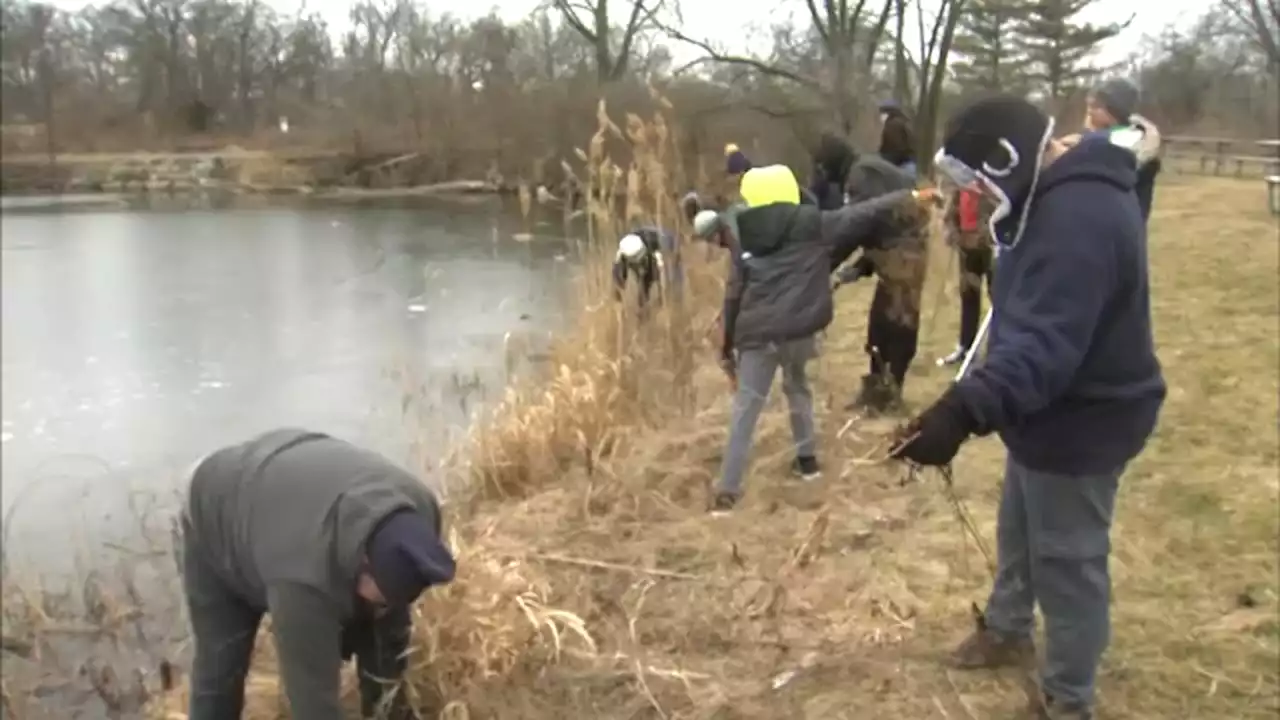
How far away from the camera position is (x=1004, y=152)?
2543 mm

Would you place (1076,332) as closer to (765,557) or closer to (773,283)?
(765,557)

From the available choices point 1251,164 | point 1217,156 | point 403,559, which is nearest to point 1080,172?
point 403,559

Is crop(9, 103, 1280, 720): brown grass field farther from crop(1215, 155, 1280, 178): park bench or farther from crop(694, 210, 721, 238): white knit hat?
crop(1215, 155, 1280, 178): park bench

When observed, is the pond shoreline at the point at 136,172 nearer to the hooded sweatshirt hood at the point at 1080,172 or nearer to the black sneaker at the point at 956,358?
the hooded sweatshirt hood at the point at 1080,172

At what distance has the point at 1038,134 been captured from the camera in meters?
2.54

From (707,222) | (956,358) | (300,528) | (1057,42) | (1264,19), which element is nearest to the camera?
(300,528)

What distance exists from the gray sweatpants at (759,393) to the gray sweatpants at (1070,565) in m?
1.84

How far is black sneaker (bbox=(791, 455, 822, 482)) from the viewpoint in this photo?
514 centimetres

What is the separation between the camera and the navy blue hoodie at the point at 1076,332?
7.95ft

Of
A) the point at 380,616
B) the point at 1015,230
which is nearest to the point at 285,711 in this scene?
the point at 380,616

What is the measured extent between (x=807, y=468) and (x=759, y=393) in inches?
21.6

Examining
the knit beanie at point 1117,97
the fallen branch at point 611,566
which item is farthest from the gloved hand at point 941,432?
the knit beanie at point 1117,97

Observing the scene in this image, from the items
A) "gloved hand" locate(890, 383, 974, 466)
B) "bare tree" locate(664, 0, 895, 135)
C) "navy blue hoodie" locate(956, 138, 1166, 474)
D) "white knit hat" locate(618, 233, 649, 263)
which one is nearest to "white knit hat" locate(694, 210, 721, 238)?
"white knit hat" locate(618, 233, 649, 263)

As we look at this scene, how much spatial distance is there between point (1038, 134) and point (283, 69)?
140 inches
